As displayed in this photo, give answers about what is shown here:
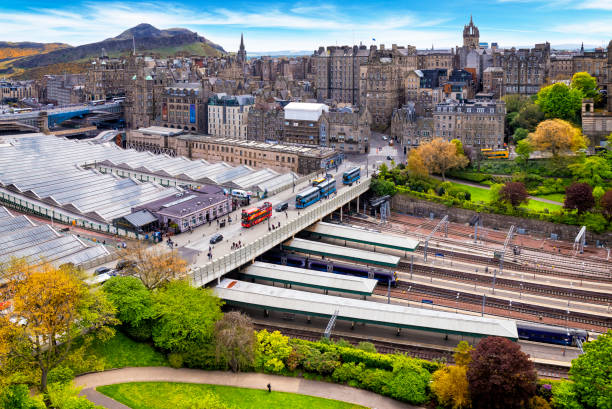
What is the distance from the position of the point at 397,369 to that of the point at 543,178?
67828 mm

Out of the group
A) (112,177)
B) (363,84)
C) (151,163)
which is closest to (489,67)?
(363,84)

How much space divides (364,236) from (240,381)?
1486 inches

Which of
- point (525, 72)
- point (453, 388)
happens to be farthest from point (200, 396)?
point (525, 72)

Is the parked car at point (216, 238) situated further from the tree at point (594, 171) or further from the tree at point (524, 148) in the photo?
the tree at point (524, 148)

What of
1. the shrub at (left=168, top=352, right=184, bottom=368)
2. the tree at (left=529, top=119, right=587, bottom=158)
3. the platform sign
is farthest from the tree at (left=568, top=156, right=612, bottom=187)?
the platform sign

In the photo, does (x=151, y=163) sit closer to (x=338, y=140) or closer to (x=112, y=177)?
(x=112, y=177)

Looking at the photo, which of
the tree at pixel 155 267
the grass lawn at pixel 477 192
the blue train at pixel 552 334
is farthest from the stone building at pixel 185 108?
the blue train at pixel 552 334

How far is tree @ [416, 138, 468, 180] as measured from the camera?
340ft

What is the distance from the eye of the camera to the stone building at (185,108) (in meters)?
A: 153

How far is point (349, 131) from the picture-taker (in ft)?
436

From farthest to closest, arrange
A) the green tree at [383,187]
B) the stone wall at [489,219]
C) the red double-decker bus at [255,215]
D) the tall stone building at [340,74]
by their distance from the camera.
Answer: the tall stone building at [340,74], the green tree at [383,187], the stone wall at [489,219], the red double-decker bus at [255,215]

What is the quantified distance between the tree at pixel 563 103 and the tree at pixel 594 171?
993 inches

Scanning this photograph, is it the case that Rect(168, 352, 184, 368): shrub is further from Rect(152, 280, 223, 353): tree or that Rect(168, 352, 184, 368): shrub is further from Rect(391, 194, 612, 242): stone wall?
Rect(391, 194, 612, 242): stone wall

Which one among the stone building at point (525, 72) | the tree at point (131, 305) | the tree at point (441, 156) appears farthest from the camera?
the stone building at point (525, 72)
